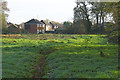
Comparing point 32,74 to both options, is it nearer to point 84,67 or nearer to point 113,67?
point 84,67

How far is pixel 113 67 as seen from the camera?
11.4 m

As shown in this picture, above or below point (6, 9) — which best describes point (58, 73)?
below

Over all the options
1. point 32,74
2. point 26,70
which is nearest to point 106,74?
point 32,74

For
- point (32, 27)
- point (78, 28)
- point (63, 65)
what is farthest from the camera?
point (32, 27)

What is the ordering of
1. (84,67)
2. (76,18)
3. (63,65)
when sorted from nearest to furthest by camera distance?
(84,67)
(63,65)
(76,18)

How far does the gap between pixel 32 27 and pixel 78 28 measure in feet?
103

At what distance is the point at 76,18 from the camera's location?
224ft

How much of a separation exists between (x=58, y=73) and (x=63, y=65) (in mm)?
1913

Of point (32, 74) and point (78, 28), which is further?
point (78, 28)

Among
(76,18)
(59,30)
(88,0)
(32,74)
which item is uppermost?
(88,0)

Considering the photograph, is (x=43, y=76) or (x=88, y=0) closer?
(x=43, y=76)

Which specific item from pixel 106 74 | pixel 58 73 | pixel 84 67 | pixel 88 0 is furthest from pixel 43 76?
pixel 88 0

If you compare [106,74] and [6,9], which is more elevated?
[6,9]

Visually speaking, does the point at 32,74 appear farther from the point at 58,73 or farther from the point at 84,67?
the point at 84,67
